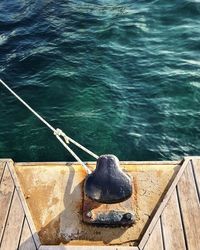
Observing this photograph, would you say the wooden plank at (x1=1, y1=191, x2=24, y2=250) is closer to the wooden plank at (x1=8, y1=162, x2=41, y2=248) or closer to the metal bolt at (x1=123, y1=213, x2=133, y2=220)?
the wooden plank at (x1=8, y1=162, x2=41, y2=248)

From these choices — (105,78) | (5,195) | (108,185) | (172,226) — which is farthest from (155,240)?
(105,78)

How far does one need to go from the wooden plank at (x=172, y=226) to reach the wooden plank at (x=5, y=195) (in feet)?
7.60

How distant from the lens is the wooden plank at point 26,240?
16.2 feet

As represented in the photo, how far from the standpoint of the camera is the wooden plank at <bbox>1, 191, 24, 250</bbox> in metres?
5.00

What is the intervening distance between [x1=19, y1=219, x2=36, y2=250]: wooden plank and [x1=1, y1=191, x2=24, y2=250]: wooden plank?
6 cm

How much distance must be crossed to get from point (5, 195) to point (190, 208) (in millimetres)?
2833

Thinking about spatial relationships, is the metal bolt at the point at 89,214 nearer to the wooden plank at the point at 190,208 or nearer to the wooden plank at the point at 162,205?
the wooden plank at the point at 162,205

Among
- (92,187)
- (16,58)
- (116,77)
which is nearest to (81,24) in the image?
(16,58)

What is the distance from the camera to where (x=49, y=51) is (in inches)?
442

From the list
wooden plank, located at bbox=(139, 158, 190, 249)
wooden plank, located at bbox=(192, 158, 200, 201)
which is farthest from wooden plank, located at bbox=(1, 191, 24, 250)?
wooden plank, located at bbox=(192, 158, 200, 201)

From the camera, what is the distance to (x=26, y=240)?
16.5 ft

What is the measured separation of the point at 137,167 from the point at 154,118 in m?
2.52

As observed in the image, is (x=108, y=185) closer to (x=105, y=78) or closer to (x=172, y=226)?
(x=172, y=226)

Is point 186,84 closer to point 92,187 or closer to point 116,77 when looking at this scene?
point 116,77
